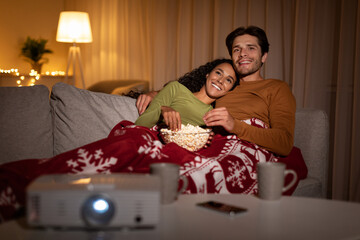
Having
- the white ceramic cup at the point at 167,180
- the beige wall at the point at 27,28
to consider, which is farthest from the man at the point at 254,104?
the beige wall at the point at 27,28

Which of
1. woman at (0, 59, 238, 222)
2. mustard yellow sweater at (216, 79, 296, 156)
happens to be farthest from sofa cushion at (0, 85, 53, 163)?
mustard yellow sweater at (216, 79, 296, 156)

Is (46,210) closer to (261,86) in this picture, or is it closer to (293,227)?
(293,227)

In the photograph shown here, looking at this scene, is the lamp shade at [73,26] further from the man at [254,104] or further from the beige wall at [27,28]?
the man at [254,104]

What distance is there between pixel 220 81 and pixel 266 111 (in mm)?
286

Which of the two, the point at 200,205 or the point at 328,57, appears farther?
the point at 328,57

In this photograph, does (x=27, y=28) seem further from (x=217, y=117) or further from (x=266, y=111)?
(x=217, y=117)

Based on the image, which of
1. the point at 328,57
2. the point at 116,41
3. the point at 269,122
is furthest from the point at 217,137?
the point at 116,41

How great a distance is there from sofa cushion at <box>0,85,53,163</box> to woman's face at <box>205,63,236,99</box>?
0.82 m

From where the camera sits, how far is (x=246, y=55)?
1.95 meters

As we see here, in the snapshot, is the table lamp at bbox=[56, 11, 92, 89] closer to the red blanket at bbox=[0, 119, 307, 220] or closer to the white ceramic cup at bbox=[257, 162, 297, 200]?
the red blanket at bbox=[0, 119, 307, 220]

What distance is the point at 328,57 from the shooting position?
2.65 meters

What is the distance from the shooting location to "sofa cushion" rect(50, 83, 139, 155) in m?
1.76

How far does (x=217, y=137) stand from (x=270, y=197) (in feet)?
2.47

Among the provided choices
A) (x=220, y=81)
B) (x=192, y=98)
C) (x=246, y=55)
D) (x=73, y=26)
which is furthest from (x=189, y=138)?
(x=73, y=26)
